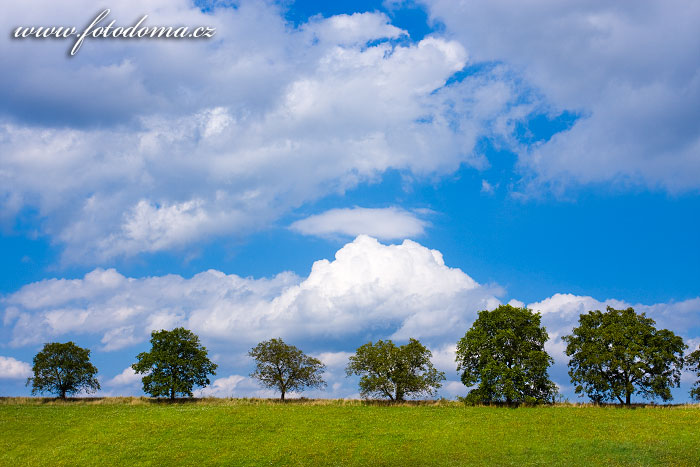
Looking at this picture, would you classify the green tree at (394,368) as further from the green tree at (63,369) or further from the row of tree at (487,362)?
the green tree at (63,369)

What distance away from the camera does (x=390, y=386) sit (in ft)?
246

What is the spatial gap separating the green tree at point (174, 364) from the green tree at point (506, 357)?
35408mm

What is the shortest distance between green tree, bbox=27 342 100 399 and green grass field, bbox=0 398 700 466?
1960cm

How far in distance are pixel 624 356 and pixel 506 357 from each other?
14.3 meters

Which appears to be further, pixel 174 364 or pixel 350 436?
pixel 174 364

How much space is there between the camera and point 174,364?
78.8 m

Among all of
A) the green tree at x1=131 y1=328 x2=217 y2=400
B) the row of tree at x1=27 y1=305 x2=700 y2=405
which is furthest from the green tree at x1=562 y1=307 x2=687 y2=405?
the green tree at x1=131 y1=328 x2=217 y2=400

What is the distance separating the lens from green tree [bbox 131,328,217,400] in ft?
→ 252

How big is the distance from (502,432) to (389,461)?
1260 centimetres

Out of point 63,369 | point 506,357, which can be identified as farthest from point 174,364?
point 506,357

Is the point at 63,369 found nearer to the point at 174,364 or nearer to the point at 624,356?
the point at 174,364

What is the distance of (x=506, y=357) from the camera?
7156cm

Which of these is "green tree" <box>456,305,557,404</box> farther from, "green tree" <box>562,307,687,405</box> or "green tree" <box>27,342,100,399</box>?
"green tree" <box>27,342,100,399</box>

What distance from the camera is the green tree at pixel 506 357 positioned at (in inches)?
2721
